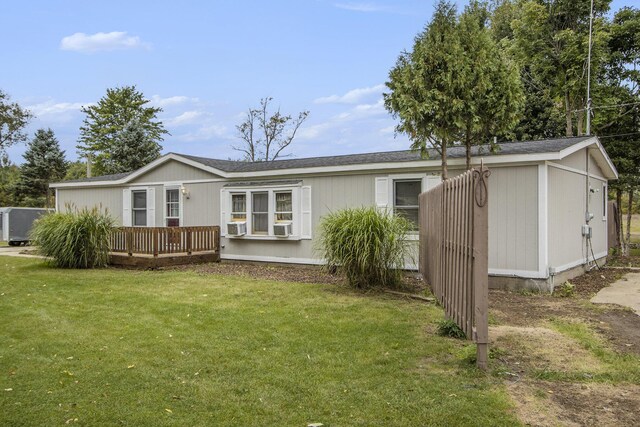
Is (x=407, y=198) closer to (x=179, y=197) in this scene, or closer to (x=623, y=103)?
(x=179, y=197)

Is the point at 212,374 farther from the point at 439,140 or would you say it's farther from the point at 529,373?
the point at 439,140

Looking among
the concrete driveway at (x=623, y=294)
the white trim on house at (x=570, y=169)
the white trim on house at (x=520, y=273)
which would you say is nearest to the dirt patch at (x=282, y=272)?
the white trim on house at (x=520, y=273)

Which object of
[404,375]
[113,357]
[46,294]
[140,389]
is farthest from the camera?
[46,294]

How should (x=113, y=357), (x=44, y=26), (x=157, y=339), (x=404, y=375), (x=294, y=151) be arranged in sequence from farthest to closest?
(x=294, y=151) < (x=44, y=26) < (x=157, y=339) < (x=113, y=357) < (x=404, y=375)

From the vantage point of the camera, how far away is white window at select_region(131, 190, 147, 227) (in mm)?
13773

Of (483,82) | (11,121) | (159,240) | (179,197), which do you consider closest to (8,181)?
(11,121)

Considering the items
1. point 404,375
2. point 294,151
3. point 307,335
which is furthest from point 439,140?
point 294,151

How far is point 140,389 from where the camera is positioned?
11.1 ft

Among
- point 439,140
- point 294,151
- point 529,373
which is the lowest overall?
point 529,373

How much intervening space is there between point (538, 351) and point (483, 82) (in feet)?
17.7

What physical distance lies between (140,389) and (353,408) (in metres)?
1.54

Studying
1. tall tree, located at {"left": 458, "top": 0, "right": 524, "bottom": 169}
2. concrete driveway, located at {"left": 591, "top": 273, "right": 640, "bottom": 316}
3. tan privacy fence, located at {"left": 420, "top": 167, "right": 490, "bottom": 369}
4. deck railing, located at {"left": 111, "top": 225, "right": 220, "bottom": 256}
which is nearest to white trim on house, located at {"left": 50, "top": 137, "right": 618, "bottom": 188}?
tall tree, located at {"left": 458, "top": 0, "right": 524, "bottom": 169}

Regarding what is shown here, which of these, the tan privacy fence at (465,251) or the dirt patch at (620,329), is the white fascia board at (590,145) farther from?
the tan privacy fence at (465,251)

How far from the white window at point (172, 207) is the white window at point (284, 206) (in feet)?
11.2
